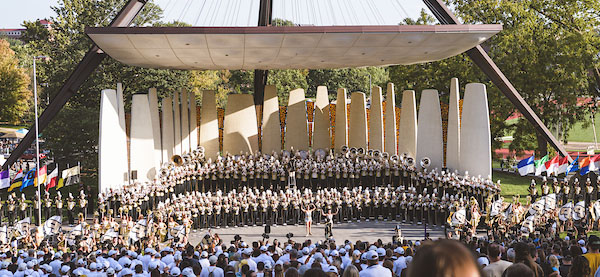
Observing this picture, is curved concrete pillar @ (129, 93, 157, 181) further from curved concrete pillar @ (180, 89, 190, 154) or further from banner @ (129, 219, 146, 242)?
banner @ (129, 219, 146, 242)

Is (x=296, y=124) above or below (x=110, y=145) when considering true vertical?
above

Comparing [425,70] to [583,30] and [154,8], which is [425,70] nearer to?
[583,30]

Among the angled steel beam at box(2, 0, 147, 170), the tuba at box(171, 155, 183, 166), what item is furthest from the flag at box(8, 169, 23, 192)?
the tuba at box(171, 155, 183, 166)

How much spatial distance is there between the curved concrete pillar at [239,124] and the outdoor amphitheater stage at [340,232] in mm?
10090

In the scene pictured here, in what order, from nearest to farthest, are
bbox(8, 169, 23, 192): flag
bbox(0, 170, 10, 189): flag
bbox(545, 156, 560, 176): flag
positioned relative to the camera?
bbox(0, 170, 10, 189): flag, bbox(8, 169, 23, 192): flag, bbox(545, 156, 560, 176): flag

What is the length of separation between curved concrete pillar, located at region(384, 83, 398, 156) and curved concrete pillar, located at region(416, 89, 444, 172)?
2095 mm

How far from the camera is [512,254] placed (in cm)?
1053

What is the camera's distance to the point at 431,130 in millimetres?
30453

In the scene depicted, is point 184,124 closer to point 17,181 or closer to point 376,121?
point 17,181

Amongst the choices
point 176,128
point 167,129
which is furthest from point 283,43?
point 176,128

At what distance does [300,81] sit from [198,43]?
1559 inches

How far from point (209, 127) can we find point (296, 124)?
15.8 feet

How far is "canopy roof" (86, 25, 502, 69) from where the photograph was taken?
23.6m

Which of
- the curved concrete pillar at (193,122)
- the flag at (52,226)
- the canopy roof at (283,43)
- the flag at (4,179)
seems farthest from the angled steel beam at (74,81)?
the flag at (52,226)
